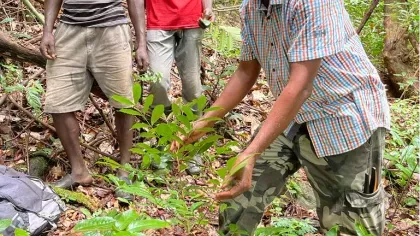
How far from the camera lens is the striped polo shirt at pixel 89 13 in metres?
3.68

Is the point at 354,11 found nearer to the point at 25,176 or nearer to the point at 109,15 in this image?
the point at 109,15

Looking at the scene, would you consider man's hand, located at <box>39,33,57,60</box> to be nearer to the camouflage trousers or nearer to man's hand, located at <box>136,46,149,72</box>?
man's hand, located at <box>136,46,149,72</box>

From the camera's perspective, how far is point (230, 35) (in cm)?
392

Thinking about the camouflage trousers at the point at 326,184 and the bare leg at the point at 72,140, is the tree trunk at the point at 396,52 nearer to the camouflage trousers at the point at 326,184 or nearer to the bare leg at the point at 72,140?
the bare leg at the point at 72,140

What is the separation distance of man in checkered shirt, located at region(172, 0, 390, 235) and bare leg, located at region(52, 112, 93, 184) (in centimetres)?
150

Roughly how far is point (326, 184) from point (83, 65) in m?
2.00

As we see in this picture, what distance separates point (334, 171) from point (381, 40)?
5736 millimetres

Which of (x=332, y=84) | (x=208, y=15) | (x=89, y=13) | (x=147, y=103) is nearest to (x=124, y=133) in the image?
(x=89, y=13)

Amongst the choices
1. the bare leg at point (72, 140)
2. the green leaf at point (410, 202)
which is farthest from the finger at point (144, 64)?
the green leaf at point (410, 202)

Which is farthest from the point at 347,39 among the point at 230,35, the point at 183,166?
the point at 230,35

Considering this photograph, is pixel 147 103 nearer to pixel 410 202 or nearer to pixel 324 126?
pixel 324 126

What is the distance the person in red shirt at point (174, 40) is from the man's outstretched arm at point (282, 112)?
6.51 feet

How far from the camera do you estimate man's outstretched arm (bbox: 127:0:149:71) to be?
3.94 m

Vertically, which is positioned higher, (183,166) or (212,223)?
(183,166)
